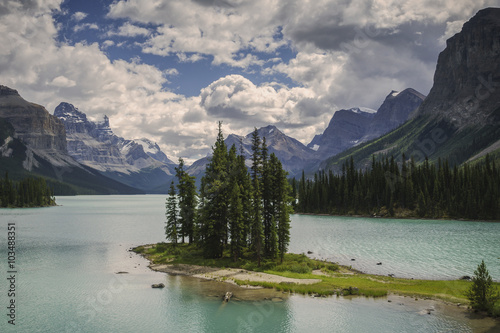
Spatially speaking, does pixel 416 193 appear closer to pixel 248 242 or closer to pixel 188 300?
pixel 248 242

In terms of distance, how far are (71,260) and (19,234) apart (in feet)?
161

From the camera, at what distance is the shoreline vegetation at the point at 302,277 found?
40625 mm

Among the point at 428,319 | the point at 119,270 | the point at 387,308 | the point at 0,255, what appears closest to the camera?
the point at 428,319

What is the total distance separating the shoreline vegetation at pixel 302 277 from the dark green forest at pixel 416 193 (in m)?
118

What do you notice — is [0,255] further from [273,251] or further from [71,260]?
[273,251]

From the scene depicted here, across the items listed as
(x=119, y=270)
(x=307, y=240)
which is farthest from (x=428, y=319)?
(x=307, y=240)

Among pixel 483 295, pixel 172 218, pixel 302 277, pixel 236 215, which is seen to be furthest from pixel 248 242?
pixel 483 295

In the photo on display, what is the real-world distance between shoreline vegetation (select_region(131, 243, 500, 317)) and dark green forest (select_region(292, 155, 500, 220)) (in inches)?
4636

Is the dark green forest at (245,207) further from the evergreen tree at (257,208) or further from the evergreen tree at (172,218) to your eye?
the evergreen tree at (172,218)

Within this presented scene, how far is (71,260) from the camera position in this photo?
65312 millimetres

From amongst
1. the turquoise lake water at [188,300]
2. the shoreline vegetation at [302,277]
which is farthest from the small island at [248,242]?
the turquoise lake water at [188,300]

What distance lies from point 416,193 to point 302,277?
137733 millimetres

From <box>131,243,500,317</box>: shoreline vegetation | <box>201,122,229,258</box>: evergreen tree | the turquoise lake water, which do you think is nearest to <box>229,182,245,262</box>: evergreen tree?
<box>201,122,229,258</box>: evergreen tree

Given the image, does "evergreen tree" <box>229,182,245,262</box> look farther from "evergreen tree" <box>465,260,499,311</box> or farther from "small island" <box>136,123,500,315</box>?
"evergreen tree" <box>465,260,499,311</box>
